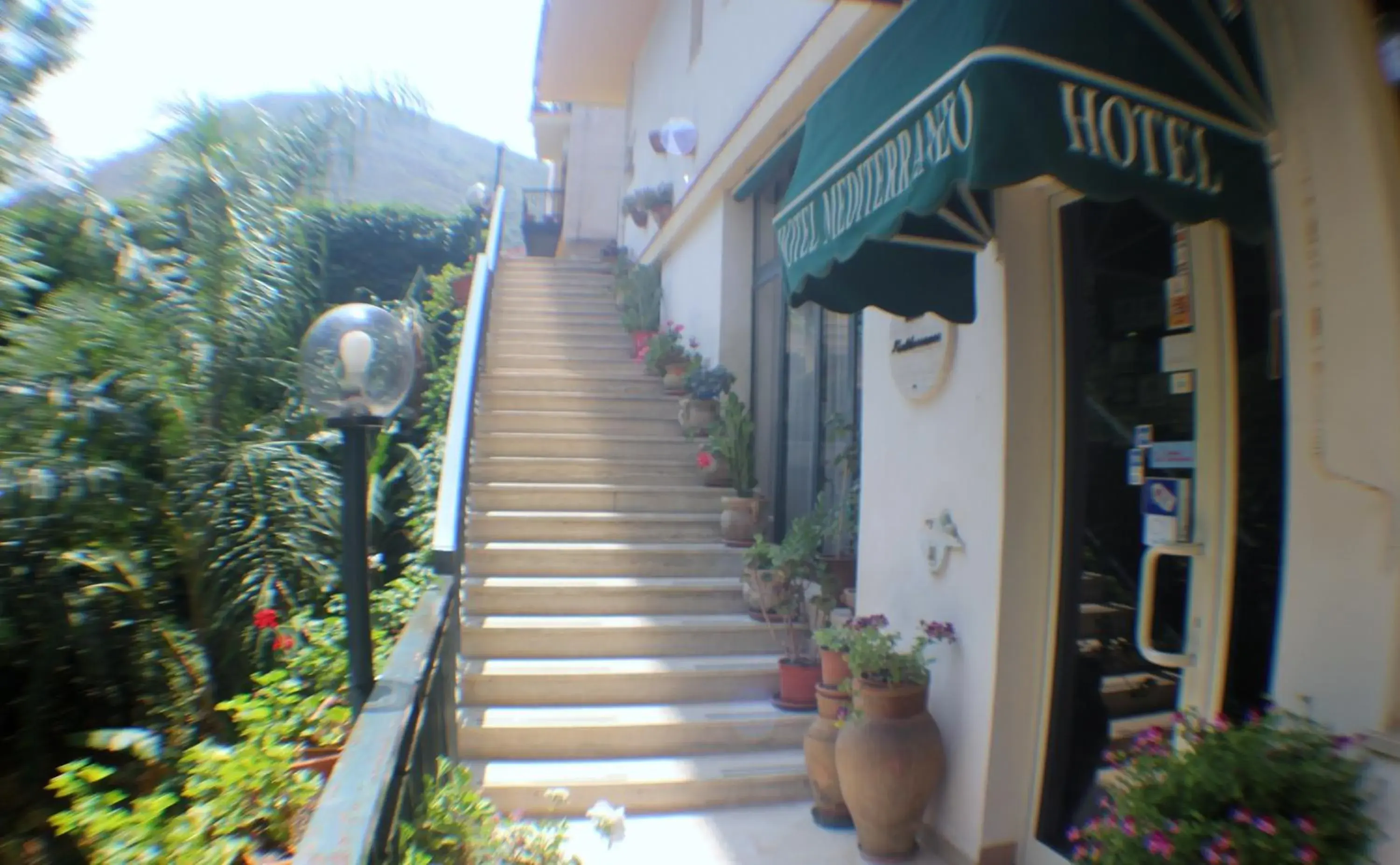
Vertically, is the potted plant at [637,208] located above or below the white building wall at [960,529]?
above

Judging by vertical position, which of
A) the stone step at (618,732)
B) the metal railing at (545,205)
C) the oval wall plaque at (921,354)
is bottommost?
the stone step at (618,732)

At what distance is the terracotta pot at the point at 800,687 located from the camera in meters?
4.56

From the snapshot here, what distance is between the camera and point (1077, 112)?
2119mm

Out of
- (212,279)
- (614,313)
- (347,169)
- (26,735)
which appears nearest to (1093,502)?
(212,279)

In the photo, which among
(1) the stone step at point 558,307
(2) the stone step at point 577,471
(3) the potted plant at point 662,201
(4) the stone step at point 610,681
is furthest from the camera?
(1) the stone step at point 558,307

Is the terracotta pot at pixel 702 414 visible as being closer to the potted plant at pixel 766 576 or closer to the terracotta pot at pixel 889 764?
the potted plant at pixel 766 576

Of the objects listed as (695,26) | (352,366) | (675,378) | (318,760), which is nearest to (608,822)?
(318,760)

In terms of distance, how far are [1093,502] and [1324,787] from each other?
1.33 metres

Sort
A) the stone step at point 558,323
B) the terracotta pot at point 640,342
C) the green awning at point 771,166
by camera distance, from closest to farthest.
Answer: the green awning at point 771,166, the terracotta pot at point 640,342, the stone step at point 558,323

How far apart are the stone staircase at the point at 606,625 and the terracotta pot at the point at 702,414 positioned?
24 cm

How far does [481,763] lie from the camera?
13.4ft

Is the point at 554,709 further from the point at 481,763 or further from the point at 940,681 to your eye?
the point at 940,681

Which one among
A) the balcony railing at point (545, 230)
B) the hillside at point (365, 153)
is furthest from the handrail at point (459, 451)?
the balcony railing at point (545, 230)

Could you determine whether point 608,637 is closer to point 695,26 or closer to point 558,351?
point 558,351
